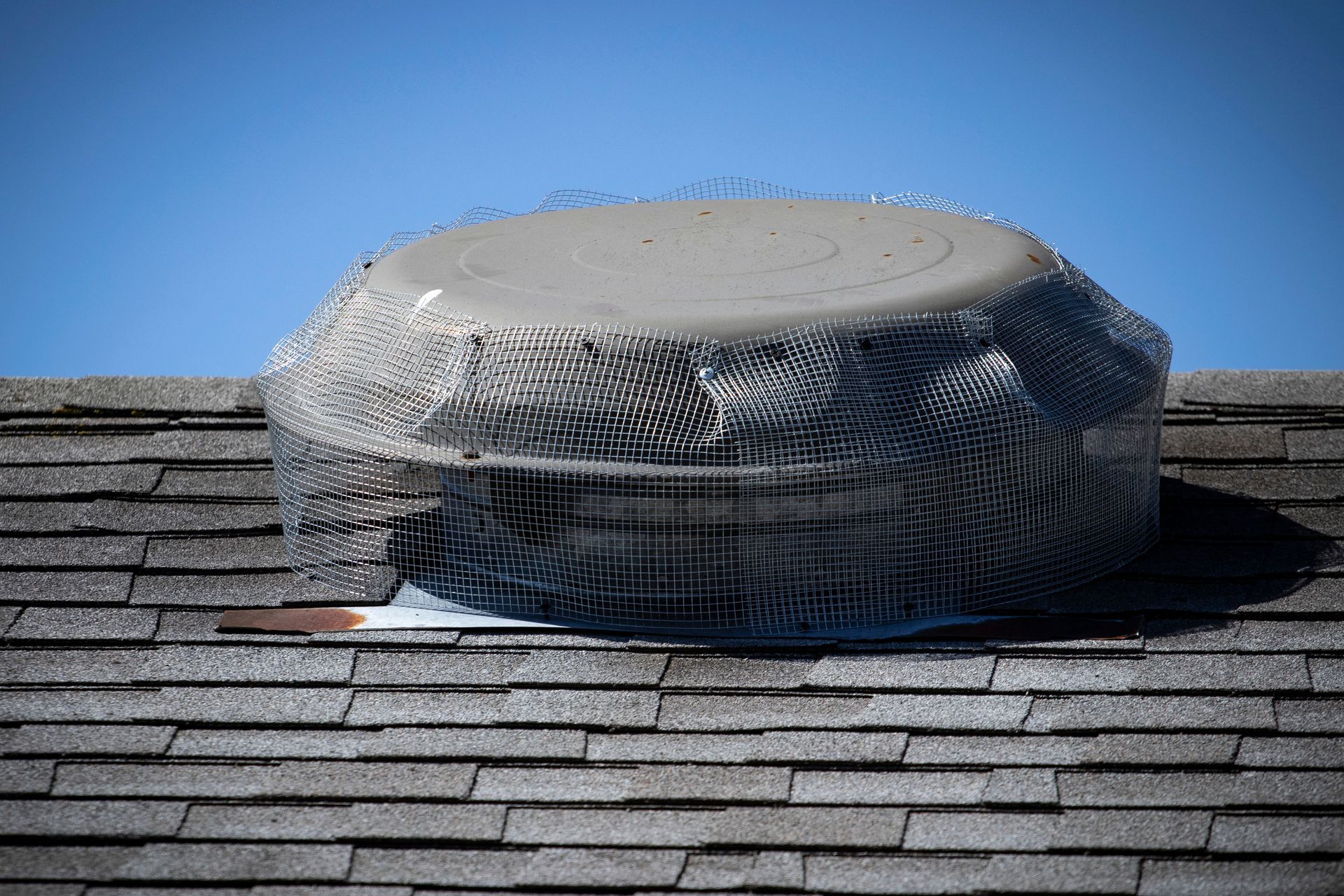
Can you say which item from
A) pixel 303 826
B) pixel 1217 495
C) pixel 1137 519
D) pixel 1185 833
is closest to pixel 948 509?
pixel 1137 519

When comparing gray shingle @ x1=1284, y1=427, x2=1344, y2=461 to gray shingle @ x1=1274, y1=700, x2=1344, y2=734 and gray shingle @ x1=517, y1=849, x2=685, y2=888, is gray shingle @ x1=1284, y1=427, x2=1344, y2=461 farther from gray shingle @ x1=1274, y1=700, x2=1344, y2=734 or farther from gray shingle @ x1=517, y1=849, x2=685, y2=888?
gray shingle @ x1=517, y1=849, x2=685, y2=888

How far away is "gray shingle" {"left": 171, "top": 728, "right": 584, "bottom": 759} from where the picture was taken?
290cm

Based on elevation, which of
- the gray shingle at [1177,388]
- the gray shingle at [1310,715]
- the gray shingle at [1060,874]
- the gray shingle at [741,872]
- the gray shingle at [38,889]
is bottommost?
the gray shingle at [38,889]

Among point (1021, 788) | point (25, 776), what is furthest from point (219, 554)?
point (1021, 788)

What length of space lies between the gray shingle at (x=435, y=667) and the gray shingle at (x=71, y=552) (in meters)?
0.99

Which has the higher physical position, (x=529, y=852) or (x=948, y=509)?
(x=948, y=509)

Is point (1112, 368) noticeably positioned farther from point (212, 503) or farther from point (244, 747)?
point (212, 503)

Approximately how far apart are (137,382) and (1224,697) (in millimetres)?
3759

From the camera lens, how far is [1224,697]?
3.02 meters

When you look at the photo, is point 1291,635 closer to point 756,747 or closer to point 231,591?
point 756,747

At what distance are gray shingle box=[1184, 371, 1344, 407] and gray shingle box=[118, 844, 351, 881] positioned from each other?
3.52 metres

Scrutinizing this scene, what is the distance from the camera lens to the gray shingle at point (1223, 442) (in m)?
4.44

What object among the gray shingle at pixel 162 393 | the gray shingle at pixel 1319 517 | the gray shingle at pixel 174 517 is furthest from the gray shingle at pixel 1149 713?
the gray shingle at pixel 162 393

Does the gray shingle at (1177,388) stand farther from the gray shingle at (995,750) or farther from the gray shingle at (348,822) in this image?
the gray shingle at (348,822)
